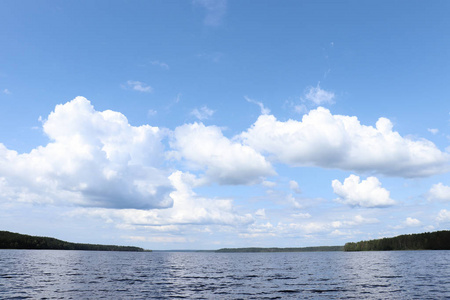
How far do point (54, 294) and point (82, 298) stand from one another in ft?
19.1

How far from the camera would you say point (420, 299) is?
38906 millimetres

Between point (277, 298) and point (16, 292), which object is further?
point (16, 292)

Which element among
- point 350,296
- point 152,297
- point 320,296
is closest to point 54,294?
point 152,297

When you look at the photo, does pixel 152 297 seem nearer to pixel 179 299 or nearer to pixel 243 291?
pixel 179 299

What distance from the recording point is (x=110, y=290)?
45.7 m

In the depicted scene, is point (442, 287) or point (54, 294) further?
point (442, 287)

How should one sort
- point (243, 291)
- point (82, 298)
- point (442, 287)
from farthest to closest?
point (442, 287), point (243, 291), point (82, 298)

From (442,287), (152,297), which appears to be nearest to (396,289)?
(442,287)

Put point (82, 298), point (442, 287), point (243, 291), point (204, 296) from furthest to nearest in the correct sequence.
Answer: point (442, 287)
point (243, 291)
point (204, 296)
point (82, 298)

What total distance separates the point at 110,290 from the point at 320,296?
2809cm

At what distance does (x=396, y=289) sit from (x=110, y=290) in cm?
4050

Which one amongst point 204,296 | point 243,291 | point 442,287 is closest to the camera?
point 204,296

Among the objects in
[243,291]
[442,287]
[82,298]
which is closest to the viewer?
[82,298]

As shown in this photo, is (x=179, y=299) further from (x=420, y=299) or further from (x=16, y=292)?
(x=420, y=299)
